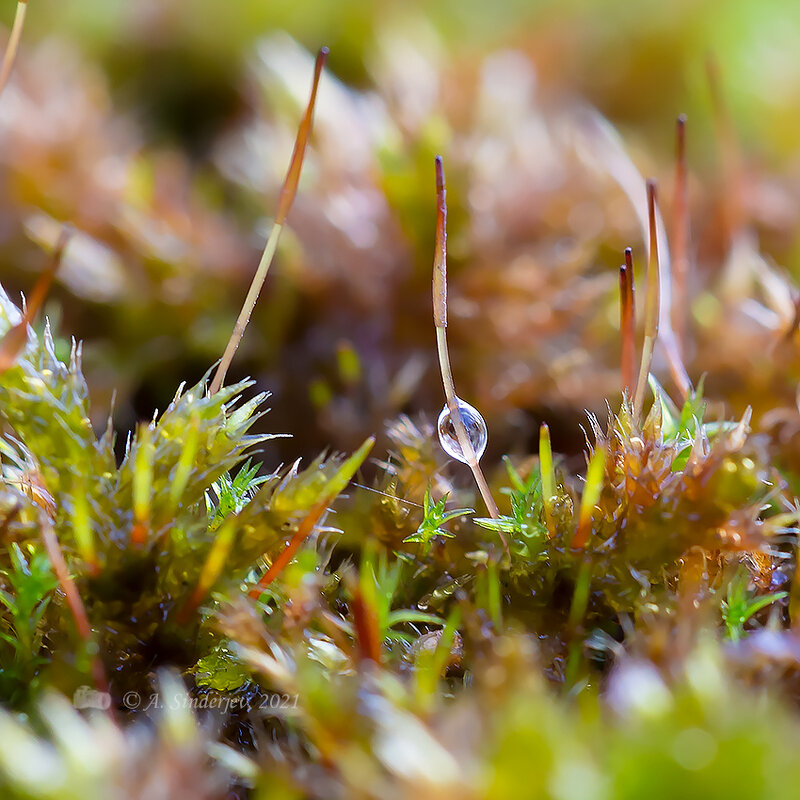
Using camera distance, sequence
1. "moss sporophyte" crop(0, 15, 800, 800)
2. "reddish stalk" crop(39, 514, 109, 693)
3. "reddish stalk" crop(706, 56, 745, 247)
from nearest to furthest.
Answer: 1. "moss sporophyte" crop(0, 15, 800, 800)
2. "reddish stalk" crop(39, 514, 109, 693)
3. "reddish stalk" crop(706, 56, 745, 247)

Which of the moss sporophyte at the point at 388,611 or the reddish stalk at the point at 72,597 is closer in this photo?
the moss sporophyte at the point at 388,611

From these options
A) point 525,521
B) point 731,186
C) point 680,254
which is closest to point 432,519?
point 525,521

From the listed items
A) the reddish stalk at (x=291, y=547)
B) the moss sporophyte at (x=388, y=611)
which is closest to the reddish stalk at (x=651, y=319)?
the moss sporophyte at (x=388, y=611)

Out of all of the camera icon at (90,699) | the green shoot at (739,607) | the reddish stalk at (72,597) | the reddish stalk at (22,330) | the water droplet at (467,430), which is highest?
the reddish stalk at (22,330)

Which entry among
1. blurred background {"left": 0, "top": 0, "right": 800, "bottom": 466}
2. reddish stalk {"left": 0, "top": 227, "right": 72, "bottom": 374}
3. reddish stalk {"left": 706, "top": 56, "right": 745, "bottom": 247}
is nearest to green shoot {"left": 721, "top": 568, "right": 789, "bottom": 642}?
blurred background {"left": 0, "top": 0, "right": 800, "bottom": 466}

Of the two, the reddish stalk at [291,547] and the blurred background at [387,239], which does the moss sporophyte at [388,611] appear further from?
the blurred background at [387,239]

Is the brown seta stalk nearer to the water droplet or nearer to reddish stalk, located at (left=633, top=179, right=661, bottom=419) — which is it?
the water droplet

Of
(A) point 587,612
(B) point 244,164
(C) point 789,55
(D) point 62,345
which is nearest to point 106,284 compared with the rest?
(D) point 62,345
